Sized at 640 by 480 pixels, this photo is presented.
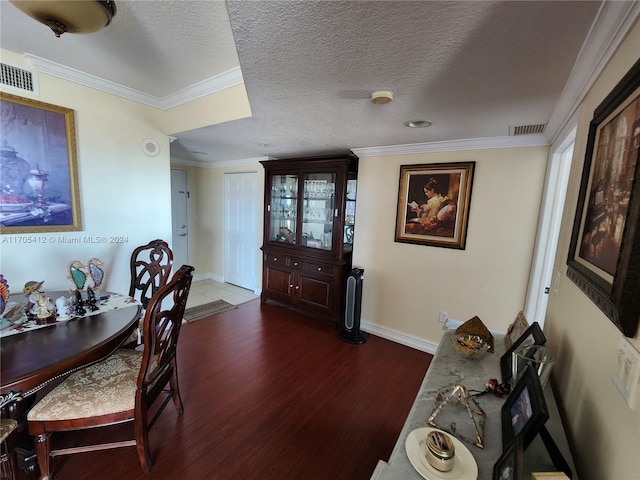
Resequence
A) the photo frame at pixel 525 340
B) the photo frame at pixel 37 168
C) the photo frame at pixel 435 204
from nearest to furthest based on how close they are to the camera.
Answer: the photo frame at pixel 525 340 → the photo frame at pixel 37 168 → the photo frame at pixel 435 204

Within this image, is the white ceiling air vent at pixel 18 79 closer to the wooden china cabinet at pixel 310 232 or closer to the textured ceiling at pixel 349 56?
the textured ceiling at pixel 349 56

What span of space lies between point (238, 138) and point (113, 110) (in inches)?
44.1

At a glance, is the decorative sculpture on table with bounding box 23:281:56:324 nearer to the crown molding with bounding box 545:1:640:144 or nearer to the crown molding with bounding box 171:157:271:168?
the crown molding with bounding box 545:1:640:144

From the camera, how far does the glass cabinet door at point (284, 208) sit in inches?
141

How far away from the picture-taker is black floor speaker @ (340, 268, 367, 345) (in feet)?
9.57

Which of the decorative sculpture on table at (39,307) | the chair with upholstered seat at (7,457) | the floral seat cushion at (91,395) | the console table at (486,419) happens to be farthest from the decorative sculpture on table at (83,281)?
the console table at (486,419)

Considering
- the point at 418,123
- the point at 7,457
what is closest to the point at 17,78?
the point at 7,457

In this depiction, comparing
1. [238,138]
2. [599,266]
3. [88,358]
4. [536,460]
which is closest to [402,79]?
[599,266]

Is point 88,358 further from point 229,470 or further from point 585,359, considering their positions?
point 585,359

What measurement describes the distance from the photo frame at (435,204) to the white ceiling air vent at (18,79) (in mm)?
3198

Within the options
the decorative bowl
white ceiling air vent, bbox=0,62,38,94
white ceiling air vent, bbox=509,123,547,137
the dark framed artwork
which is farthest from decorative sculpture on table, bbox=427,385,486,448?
white ceiling air vent, bbox=0,62,38,94

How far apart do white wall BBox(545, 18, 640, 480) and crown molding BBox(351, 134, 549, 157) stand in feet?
3.48

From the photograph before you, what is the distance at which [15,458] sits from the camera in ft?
4.43

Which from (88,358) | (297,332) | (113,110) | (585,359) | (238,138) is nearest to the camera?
(585,359)
